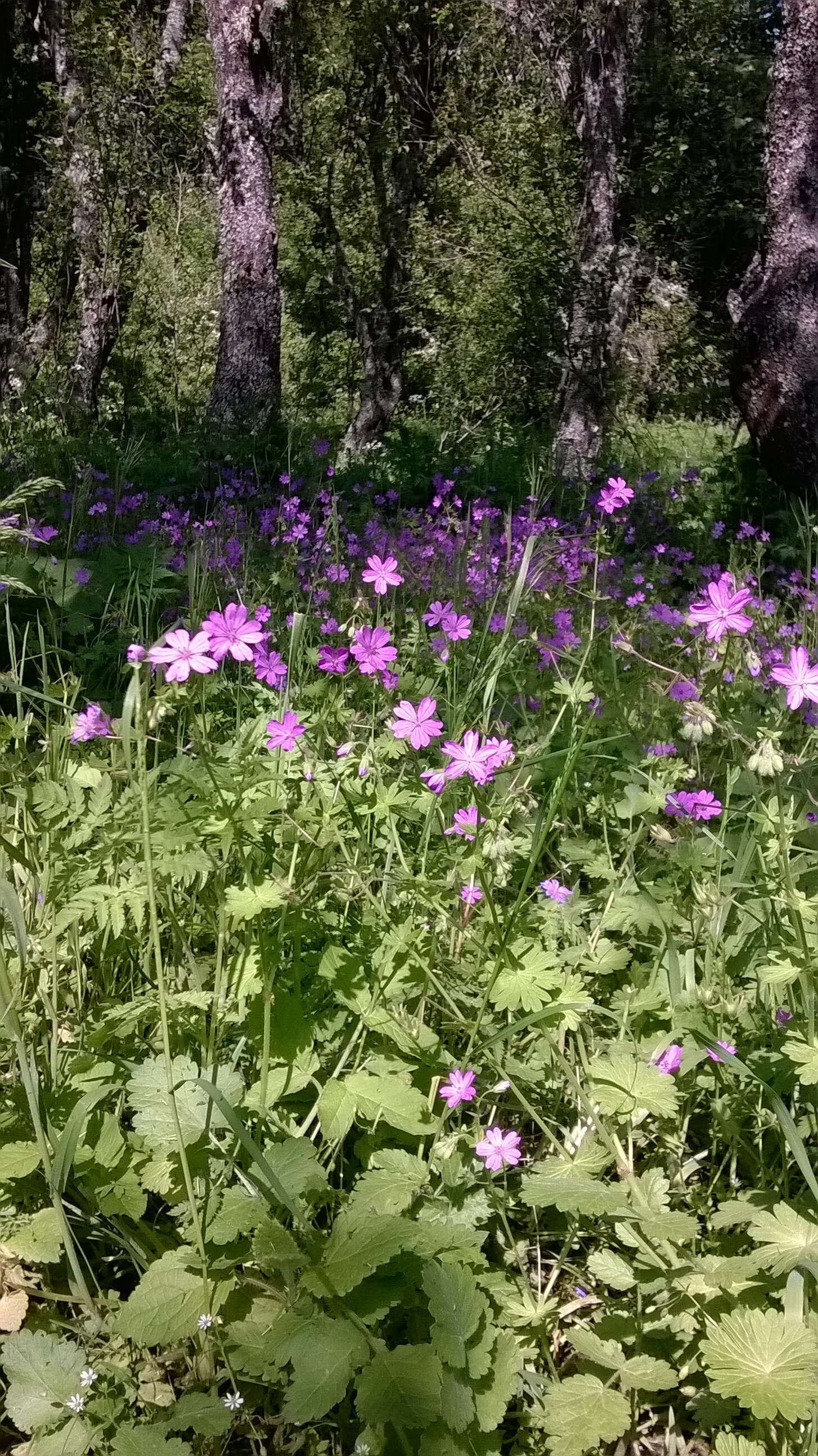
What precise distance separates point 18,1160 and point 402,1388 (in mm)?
558

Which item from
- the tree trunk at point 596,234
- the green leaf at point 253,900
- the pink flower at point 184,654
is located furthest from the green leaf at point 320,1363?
the tree trunk at point 596,234

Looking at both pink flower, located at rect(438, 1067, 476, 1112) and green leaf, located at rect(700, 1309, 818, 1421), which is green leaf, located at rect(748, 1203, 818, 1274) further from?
pink flower, located at rect(438, 1067, 476, 1112)

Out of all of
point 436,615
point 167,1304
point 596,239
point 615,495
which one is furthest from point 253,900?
point 596,239

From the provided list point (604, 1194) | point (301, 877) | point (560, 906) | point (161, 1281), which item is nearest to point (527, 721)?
point (560, 906)

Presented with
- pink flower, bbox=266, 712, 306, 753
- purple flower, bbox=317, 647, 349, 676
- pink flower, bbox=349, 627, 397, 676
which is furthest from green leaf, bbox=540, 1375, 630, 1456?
purple flower, bbox=317, 647, 349, 676

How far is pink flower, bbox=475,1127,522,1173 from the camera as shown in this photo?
4.10ft

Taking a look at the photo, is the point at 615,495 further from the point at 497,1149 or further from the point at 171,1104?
the point at 171,1104

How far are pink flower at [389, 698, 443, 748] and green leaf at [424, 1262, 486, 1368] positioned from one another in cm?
72

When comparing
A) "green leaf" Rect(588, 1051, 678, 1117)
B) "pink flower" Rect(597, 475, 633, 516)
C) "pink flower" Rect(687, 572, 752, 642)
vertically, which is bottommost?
"green leaf" Rect(588, 1051, 678, 1117)

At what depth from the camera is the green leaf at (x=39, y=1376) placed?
1.08 meters

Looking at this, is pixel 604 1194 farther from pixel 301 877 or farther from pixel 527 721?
pixel 527 721

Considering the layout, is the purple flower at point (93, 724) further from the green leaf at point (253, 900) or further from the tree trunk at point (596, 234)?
the tree trunk at point (596, 234)

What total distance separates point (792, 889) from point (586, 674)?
141 centimetres

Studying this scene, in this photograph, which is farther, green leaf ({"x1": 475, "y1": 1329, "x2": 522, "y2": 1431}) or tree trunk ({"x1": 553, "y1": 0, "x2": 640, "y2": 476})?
tree trunk ({"x1": 553, "y1": 0, "x2": 640, "y2": 476})
